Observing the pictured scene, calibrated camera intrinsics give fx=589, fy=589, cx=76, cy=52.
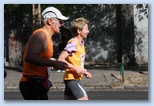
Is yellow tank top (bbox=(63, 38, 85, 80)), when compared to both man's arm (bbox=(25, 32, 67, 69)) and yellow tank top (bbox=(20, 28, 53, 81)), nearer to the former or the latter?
yellow tank top (bbox=(20, 28, 53, 81))

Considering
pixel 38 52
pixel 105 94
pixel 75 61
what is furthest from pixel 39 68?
pixel 105 94

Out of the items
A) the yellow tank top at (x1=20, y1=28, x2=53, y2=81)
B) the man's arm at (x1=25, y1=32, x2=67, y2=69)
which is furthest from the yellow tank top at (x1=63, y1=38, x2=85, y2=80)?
the man's arm at (x1=25, y1=32, x2=67, y2=69)

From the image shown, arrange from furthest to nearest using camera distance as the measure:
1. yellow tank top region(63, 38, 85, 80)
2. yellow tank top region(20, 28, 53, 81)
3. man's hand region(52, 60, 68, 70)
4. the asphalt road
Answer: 1. the asphalt road
2. yellow tank top region(63, 38, 85, 80)
3. yellow tank top region(20, 28, 53, 81)
4. man's hand region(52, 60, 68, 70)

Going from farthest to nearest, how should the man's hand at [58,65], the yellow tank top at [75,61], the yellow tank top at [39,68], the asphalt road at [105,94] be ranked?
the asphalt road at [105,94] → the yellow tank top at [75,61] → the yellow tank top at [39,68] → the man's hand at [58,65]

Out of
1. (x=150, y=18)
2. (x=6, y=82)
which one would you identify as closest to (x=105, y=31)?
(x=6, y=82)

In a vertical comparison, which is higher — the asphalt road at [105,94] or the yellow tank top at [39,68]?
the yellow tank top at [39,68]

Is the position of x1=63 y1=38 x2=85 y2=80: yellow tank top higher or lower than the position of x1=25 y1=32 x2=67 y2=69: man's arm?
lower

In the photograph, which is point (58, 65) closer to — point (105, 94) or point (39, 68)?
point (39, 68)

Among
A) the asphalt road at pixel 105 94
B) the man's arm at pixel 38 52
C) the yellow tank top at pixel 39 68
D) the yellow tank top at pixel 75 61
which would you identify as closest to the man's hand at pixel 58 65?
the man's arm at pixel 38 52

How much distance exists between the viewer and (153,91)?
25.9 ft

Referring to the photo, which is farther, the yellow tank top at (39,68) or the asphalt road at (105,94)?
the asphalt road at (105,94)

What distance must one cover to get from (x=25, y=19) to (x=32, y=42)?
29.1 feet

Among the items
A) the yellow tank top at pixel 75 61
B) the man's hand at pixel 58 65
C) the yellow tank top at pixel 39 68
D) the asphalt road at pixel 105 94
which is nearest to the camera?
the man's hand at pixel 58 65

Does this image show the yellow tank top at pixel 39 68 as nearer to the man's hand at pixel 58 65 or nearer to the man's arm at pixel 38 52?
the man's arm at pixel 38 52
